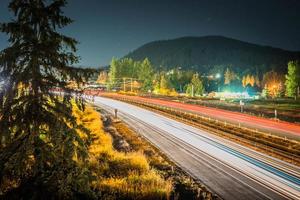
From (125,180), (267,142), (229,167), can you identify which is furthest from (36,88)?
(267,142)

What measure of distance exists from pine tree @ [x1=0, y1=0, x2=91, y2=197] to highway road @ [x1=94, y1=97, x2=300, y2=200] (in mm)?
9866

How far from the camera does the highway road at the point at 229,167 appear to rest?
17.6m

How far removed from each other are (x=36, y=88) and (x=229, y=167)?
1585cm

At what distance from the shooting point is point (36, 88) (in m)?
10.8

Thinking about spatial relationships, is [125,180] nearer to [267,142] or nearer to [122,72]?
[267,142]

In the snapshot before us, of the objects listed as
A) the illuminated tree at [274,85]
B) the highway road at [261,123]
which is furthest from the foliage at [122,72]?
the highway road at [261,123]

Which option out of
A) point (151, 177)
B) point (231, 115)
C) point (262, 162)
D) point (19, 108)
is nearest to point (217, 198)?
point (151, 177)

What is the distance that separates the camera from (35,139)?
35.2ft

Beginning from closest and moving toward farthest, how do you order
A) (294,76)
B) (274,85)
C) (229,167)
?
1. (229,167)
2. (294,76)
3. (274,85)

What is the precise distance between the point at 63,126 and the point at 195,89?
14473 centimetres

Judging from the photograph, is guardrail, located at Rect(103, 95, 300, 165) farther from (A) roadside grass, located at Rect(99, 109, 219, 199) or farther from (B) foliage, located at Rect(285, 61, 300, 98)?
(B) foliage, located at Rect(285, 61, 300, 98)

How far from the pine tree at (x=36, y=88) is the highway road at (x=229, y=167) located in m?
9.87

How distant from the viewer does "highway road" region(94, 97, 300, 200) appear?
1760cm

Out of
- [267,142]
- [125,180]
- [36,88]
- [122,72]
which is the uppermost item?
[122,72]
